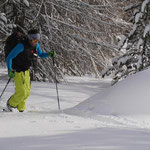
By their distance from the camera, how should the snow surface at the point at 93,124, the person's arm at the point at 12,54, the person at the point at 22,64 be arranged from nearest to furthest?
the snow surface at the point at 93,124, the person's arm at the point at 12,54, the person at the point at 22,64

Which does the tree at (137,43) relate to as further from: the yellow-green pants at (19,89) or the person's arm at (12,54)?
the person's arm at (12,54)

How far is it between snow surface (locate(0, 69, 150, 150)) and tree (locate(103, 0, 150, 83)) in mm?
3518

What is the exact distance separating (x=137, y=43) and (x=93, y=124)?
259 inches

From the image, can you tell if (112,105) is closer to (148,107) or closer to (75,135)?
(148,107)

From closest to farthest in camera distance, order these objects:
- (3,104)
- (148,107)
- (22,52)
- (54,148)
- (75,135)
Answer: (54,148) → (75,135) → (148,107) → (22,52) → (3,104)

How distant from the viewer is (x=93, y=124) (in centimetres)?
499

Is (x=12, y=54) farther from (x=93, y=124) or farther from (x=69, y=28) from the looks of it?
(x=69, y=28)

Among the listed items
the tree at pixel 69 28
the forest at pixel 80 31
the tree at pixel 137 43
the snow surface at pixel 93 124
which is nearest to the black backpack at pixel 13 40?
the snow surface at pixel 93 124

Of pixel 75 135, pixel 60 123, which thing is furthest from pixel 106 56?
pixel 75 135

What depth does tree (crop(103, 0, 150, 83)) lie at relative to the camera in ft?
35.3

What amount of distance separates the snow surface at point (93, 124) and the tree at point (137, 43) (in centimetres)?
352

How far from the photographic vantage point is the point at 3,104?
8805 millimetres

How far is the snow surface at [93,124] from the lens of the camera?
3500 mm

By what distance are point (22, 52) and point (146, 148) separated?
4.29 metres
